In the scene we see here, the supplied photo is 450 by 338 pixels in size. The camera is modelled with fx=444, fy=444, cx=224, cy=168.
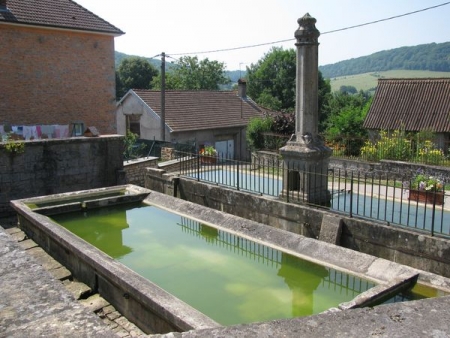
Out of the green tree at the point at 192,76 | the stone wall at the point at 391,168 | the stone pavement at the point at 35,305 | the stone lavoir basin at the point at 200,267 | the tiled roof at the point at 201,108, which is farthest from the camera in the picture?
the green tree at the point at 192,76

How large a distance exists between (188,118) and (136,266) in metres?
20.7

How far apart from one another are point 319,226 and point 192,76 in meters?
48.4

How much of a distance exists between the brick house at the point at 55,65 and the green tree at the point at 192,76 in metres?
32.8

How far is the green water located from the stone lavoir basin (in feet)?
0.05

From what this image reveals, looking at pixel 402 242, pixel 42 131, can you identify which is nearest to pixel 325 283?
pixel 402 242

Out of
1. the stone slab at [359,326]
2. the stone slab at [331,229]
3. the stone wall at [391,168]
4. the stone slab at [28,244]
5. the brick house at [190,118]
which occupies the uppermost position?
the brick house at [190,118]

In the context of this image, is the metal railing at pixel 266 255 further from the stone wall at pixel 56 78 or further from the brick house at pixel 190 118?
the brick house at pixel 190 118

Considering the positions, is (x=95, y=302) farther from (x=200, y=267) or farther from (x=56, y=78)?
(x=56, y=78)

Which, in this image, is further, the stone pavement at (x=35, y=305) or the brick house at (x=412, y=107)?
the brick house at (x=412, y=107)

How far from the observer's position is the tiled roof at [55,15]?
18.7 meters

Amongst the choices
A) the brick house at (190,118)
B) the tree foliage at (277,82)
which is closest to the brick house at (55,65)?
the brick house at (190,118)

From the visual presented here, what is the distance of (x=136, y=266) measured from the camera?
7.60 m

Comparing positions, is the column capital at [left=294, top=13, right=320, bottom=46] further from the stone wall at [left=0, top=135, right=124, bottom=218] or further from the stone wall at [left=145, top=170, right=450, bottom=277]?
the stone wall at [left=0, top=135, right=124, bottom=218]

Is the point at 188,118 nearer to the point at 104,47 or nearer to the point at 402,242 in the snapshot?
the point at 104,47
